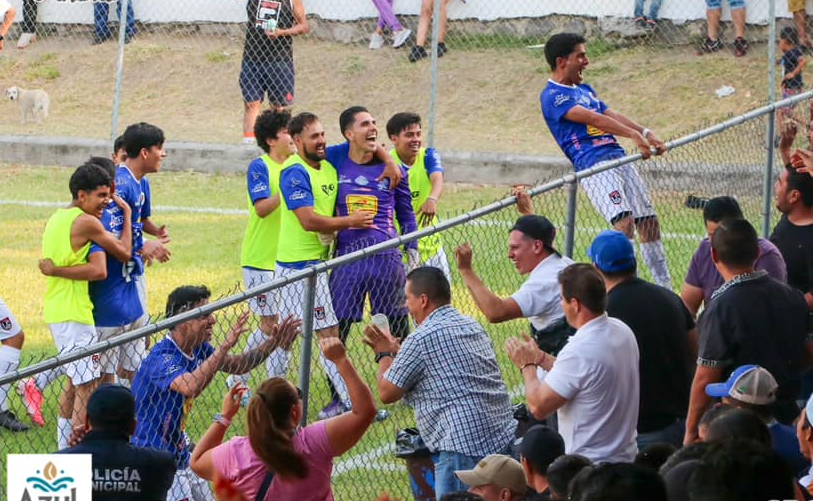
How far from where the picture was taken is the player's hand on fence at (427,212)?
10.6 meters

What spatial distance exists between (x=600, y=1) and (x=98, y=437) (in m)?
15.5

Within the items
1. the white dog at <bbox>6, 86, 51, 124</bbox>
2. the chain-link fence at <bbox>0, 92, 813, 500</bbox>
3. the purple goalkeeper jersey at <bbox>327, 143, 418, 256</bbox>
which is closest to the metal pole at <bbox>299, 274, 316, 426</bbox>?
the chain-link fence at <bbox>0, 92, 813, 500</bbox>

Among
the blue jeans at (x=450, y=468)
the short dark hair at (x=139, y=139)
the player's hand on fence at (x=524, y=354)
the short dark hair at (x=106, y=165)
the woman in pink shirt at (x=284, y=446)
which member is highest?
the short dark hair at (x=139, y=139)

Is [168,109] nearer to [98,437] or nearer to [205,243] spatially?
[205,243]

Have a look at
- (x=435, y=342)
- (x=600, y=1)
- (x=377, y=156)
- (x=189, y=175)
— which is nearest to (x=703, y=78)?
(x=600, y=1)

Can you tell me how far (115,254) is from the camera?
895 cm

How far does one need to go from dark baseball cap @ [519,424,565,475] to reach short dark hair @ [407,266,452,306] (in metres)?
1.22

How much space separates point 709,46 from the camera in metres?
19.4

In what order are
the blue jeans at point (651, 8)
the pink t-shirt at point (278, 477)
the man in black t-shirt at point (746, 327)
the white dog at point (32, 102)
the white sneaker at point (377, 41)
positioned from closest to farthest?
the pink t-shirt at point (278, 477), the man in black t-shirt at point (746, 327), the blue jeans at point (651, 8), the white dog at point (32, 102), the white sneaker at point (377, 41)

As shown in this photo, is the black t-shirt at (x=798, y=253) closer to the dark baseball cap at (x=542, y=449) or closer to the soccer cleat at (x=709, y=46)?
the dark baseball cap at (x=542, y=449)

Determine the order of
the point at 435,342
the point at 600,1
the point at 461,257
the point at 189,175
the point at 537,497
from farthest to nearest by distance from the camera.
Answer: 1. the point at 600,1
2. the point at 189,175
3. the point at 461,257
4. the point at 435,342
5. the point at 537,497

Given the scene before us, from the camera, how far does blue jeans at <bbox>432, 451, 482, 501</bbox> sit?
693 cm

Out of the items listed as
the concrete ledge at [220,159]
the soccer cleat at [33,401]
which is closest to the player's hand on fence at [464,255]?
the soccer cleat at [33,401]

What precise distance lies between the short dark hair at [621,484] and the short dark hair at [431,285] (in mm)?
2717
